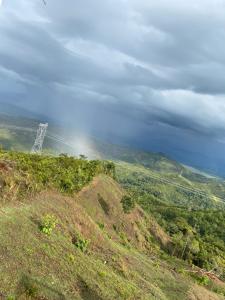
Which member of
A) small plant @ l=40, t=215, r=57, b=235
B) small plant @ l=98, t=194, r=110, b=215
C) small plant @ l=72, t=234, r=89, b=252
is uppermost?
small plant @ l=40, t=215, r=57, b=235

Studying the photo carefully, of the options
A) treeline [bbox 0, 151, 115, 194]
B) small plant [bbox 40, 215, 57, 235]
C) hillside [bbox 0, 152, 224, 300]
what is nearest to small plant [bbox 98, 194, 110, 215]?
treeline [bbox 0, 151, 115, 194]

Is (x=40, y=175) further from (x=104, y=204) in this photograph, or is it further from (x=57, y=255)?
(x=104, y=204)

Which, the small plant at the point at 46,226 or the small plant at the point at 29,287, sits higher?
the small plant at the point at 46,226

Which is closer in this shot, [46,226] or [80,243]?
[46,226]

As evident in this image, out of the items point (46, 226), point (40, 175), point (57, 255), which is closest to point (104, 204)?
point (40, 175)

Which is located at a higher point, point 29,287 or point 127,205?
point 29,287

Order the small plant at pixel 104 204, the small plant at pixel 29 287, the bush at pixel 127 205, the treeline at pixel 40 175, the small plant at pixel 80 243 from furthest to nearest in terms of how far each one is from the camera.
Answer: the bush at pixel 127 205 → the small plant at pixel 104 204 → the treeline at pixel 40 175 → the small plant at pixel 80 243 → the small plant at pixel 29 287

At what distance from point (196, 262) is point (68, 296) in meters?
112

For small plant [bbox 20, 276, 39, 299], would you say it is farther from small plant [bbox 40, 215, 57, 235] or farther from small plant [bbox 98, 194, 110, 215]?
small plant [bbox 98, 194, 110, 215]

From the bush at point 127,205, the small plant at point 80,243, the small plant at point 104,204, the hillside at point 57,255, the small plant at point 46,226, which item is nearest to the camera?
the hillside at point 57,255

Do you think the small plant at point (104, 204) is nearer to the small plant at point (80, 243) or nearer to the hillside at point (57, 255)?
the hillside at point (57, 255)

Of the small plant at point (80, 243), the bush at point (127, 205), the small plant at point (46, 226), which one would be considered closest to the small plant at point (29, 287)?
the small plant at point (46, 226)

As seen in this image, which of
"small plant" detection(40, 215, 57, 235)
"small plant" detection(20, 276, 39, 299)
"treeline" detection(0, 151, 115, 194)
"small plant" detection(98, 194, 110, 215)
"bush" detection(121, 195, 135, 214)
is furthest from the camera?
"bush" detection(121, 195, 135, 214)

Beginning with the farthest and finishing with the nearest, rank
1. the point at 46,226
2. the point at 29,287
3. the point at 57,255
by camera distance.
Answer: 1. the point at 46,226
2. the point at 57,255
3. the point at 29,287
